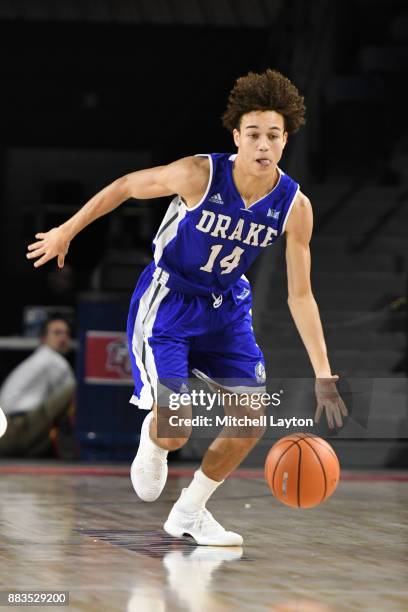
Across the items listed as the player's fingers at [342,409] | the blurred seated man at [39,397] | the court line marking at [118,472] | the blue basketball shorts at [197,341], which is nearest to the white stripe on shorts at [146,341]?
the blue basketball shorts at [197,341]

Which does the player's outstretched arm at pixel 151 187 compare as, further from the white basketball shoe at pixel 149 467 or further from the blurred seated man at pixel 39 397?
the blurred seated man at pixel 39 397

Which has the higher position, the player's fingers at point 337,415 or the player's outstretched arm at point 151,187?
the player's outstretched arm at point 151,187

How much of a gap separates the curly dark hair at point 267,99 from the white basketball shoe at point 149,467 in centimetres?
142

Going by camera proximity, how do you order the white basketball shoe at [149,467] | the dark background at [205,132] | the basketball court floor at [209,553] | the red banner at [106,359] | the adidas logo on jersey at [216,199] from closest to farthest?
the basketball court floor at [209,553]
the adidas logo on jersey at [216,199]
the white basketball shoe at [149,467]
the red banner at [106,359]
the dark background at [205,132]

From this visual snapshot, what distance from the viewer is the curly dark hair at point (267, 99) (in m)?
6.01

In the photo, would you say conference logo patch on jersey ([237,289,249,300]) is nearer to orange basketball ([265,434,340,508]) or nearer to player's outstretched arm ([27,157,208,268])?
player's outstretched arm ([27,157,208,268])

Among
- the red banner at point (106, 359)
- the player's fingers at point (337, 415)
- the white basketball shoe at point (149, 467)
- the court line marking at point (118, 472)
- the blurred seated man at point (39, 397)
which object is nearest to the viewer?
the player's fingers at point (337, 415)

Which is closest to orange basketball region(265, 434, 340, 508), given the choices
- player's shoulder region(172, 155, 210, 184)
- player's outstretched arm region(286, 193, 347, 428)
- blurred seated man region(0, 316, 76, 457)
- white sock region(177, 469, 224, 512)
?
player's outstretched arm region(286, 193, 347, 428)

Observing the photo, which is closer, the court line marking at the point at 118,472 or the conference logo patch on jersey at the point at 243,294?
the conference logo patch on jersey at the point at 243,294

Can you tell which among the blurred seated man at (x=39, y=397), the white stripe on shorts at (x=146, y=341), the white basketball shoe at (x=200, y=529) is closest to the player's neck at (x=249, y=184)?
the white stripe on shorts at (x=146, y=341)

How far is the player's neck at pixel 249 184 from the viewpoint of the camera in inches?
239

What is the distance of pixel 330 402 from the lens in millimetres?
5941

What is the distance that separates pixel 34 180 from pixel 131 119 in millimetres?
2636

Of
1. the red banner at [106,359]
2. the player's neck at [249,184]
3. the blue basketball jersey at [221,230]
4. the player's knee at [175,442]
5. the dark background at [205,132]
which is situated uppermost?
the dark background at [205,132]
